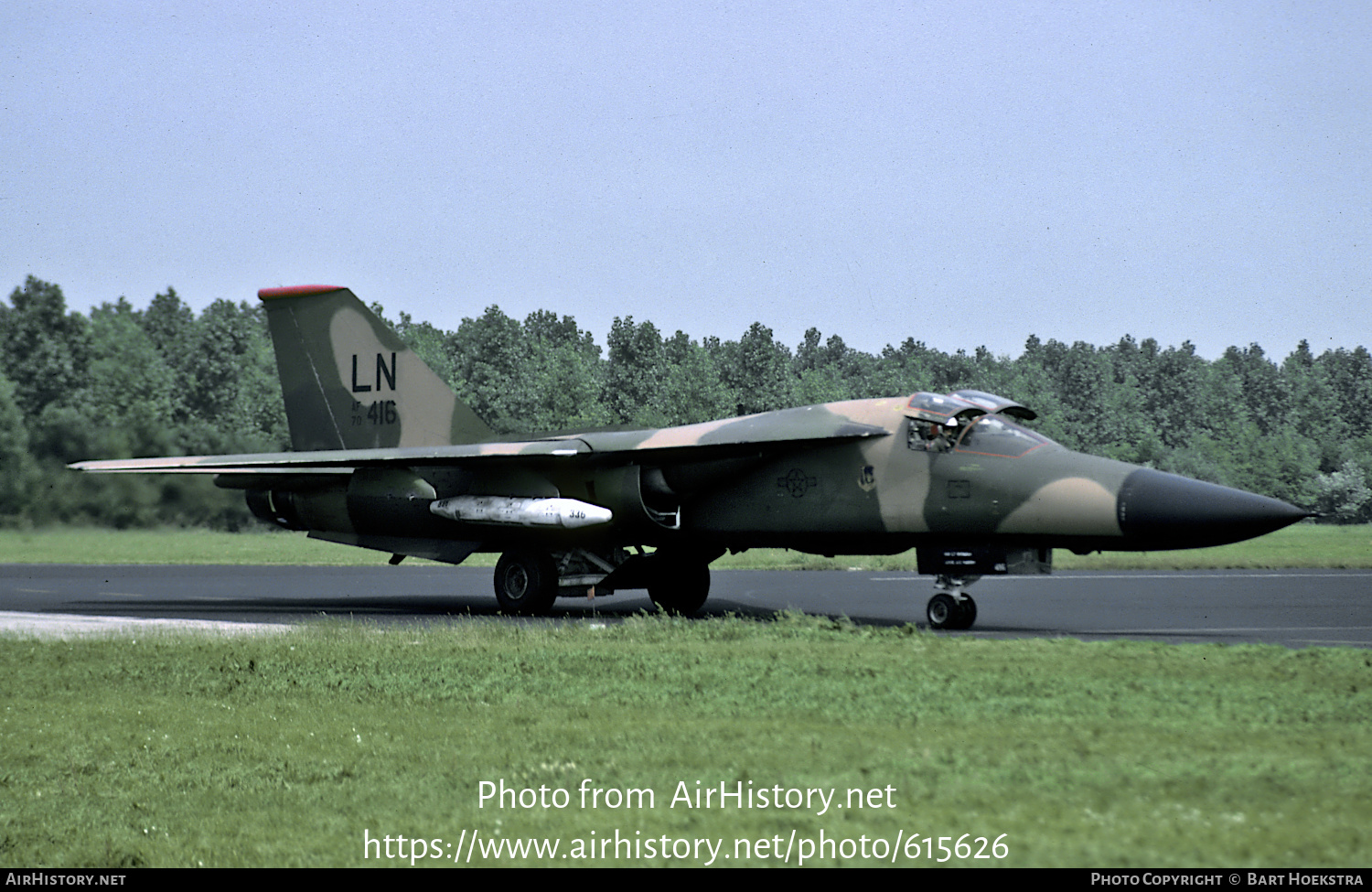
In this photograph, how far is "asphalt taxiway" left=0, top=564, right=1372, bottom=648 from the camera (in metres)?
15.6

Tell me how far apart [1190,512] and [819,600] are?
7244 millimetres

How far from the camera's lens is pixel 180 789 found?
22.3 feet

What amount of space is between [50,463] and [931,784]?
89.5 ft

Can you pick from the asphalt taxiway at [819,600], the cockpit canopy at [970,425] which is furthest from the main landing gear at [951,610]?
the cockpit canopy at [970,425]

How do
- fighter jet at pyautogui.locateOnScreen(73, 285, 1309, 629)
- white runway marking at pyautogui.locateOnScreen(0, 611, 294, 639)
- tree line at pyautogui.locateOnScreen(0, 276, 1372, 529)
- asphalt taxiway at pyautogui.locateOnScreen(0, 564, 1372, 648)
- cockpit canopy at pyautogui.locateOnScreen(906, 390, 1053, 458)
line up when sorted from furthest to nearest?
tree line at pyautogui.locateOnScreen(0, 276, 1372, 529)
asphalt taxiway at pyautogui.locateOnScreen(0, 564, 1372, 648)
cockpit canopy at pyautogui.locateOnScreen(906, 390, 1053, 458)
white runway marking at pyautogui.locateOnScreen(0, 611, 294, 639)
fighter jet at pyautogui.locateOnScreen(73, 285, 1309, 629)

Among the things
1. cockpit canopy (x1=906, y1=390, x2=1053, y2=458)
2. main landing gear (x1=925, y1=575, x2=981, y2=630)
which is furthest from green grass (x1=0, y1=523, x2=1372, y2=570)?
main landing gear (x1=925, y1=575, x2=981, y2=630)

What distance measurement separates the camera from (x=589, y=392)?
78625 mm

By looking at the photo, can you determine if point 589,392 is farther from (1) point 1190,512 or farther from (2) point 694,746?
(2) point 694,746

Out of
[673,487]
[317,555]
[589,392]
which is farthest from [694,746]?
[589,392]

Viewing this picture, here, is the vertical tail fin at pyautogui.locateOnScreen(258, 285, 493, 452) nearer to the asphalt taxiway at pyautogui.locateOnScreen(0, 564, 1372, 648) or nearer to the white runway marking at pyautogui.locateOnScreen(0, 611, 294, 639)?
the asphalt taxiway at pyautogui.locateOnScreen(0, 564, 1372, 648)

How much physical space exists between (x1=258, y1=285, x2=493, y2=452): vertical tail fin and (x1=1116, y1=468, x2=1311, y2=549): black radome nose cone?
10945 mm

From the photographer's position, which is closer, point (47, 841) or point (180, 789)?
point (47, 841)
